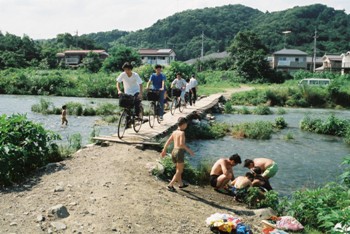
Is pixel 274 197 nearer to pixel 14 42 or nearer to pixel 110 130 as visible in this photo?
pixel 110 130

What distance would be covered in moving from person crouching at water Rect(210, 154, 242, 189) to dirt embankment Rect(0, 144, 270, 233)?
225mm

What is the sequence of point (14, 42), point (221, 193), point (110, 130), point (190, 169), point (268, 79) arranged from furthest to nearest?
point (14, 42) → point (268, 79) → point (110, 130) → point (190, 169) → point (221, 193)

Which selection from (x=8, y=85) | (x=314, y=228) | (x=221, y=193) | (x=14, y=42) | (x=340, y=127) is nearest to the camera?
(x=314, y=228)

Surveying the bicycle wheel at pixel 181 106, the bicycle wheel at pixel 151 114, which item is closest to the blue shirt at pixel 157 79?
the bicycle wheel at pixel 151 114

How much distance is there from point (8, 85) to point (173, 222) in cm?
3901

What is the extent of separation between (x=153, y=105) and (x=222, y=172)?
184 inches

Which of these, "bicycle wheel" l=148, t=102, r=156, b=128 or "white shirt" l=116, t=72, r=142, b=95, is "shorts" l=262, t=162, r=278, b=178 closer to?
"white shirt" l=116, t=72, r=142, b=95

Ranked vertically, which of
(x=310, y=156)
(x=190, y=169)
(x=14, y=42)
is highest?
(x=14, y=42)

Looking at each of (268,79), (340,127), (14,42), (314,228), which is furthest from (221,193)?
(14,42)

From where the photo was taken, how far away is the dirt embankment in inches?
218

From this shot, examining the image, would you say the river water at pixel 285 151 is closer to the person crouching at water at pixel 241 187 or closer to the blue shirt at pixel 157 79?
the person crouching at water at pixel 241 187

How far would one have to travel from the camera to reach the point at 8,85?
40562 millimetres

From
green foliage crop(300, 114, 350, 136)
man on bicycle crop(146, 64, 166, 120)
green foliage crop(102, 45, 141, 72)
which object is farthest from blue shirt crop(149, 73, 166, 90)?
green foliage crop(102, 45, 141, 72)

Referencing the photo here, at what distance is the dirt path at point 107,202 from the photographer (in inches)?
218
